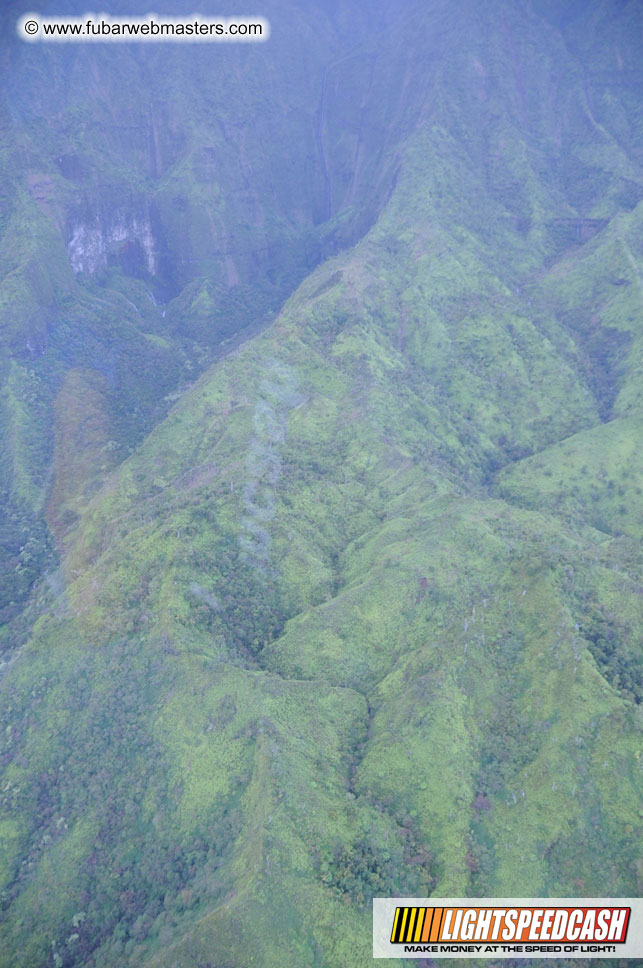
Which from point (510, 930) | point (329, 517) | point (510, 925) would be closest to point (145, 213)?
point (329, 517)

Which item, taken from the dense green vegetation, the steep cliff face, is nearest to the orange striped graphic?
the dense green vegetation

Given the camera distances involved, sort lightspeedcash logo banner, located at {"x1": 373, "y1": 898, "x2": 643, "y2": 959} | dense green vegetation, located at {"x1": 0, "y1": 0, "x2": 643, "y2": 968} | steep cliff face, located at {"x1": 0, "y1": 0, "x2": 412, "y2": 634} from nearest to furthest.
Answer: lightspeedcash logo banner, located at {"x1": 373, "y1": 898, "x2": 643, "y2": 959}
dense green vegetation, located at {"x1": 0, "y1": 0, "x2": 643, "y2": 968}
steep cliff face, located at {"x1": 0, "y1": 0, "x2": 412, "y2": 634}

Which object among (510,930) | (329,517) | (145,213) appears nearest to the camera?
(510,930)

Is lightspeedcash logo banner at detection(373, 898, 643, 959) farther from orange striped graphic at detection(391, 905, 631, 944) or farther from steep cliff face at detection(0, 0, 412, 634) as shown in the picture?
steep cliff face at detection(0, 0, 412, 634)

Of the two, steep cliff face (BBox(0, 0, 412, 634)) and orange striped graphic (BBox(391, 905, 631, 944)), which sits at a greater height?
steep cliff face (BBox(0, 0, 412, 634))

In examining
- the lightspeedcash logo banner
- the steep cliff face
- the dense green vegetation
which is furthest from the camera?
the steep cliff face

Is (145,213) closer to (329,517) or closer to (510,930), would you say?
(329,517)

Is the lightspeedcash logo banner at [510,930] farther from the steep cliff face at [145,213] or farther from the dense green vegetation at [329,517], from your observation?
the steep cliff face at [145,213]
